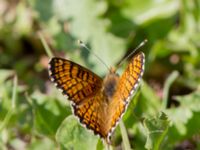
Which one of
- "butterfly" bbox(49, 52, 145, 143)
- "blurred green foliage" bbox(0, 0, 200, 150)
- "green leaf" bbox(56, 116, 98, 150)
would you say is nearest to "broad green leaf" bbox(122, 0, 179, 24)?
"blurred green foliage" bbox(0, 0, 200, 150)

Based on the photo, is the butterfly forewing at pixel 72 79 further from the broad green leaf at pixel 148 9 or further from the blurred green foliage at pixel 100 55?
the broad green leaf at pixel 148 9

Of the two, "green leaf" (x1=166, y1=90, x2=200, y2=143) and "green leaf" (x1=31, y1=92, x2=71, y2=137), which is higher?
"green leaf" (x1=31, y1=92, x2=71, y2=137)

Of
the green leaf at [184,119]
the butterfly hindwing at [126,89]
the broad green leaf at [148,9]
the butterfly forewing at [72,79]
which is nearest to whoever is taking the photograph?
the butterfly hindwing at [126,89]

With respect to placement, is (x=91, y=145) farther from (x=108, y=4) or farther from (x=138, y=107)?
(x=108, y=4)

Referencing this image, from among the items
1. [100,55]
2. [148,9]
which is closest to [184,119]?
[100,55]

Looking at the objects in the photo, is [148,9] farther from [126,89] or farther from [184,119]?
[126,89]

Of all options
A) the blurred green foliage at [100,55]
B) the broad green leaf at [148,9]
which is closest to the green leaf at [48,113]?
the blurred green foliage at [100,55]

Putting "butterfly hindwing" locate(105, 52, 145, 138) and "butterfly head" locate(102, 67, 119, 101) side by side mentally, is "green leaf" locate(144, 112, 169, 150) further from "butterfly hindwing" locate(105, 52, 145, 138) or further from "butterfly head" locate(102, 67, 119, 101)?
"butterfly head" locate(102, 67, 119, 101)
